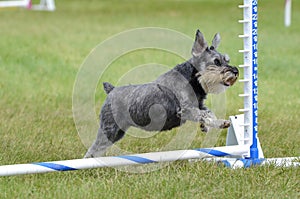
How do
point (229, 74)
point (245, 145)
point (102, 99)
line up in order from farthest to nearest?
point (102, 99)
point (245, 145)
point (229, 74)

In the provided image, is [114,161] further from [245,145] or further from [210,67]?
[245,145]

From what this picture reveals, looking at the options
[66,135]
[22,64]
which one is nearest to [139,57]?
[22,64]

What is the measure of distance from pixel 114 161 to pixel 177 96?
0.54 m

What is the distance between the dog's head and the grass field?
0.56m

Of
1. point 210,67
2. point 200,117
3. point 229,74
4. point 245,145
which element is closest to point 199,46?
point 210,67

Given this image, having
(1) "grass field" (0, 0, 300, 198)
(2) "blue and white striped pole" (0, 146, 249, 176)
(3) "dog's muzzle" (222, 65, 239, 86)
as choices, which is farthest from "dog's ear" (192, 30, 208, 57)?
(1) "grass field" (0, 0, 300, 198)

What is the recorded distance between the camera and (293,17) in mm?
16453

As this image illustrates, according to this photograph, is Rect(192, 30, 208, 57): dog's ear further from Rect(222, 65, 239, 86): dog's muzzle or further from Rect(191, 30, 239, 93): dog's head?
Rect(222, 65, 239, 86): dog's muzzle

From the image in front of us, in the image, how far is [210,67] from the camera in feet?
14.0

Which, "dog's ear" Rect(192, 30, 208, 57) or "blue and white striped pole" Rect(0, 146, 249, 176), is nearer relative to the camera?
"blue and white striped pole" Rect(0, 146, 249, 176)

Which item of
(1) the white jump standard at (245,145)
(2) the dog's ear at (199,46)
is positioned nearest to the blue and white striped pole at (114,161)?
(1) the white jump standard at (245,145)

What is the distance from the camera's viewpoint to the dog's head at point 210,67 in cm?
421

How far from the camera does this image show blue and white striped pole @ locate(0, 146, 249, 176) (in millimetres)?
4031

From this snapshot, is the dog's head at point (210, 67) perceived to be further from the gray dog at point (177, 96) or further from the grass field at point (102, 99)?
the grass field at point (102, 99)
